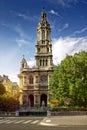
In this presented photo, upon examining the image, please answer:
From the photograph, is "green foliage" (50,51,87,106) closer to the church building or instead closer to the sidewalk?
the sidewalk

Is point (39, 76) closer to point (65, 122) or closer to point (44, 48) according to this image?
point (44, 48)

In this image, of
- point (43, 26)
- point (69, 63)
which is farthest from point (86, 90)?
point (43, 26)

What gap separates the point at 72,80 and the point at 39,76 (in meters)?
45.3

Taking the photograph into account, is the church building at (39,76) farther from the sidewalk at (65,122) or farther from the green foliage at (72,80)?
the sidewalk at (65,122)

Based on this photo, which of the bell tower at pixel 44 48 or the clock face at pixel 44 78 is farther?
the clock face at pixel 44 78

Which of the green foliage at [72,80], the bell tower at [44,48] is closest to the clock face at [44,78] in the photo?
the bell tower at [44,48]

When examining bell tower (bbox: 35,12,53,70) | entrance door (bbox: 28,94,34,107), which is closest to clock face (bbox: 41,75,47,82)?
bell tower (bbox: 35,12,53,70)

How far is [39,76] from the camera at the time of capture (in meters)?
126

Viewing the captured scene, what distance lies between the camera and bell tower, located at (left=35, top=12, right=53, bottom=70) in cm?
12612

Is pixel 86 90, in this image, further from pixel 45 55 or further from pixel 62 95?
pixel 45 55

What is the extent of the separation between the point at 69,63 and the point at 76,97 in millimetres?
8671

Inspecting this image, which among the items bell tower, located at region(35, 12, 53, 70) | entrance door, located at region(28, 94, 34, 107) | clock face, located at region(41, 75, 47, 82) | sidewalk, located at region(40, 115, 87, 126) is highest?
bell tower, located at region(35, 12, 53, 70)

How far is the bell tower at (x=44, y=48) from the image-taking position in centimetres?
12612

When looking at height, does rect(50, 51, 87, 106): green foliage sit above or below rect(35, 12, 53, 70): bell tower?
below
